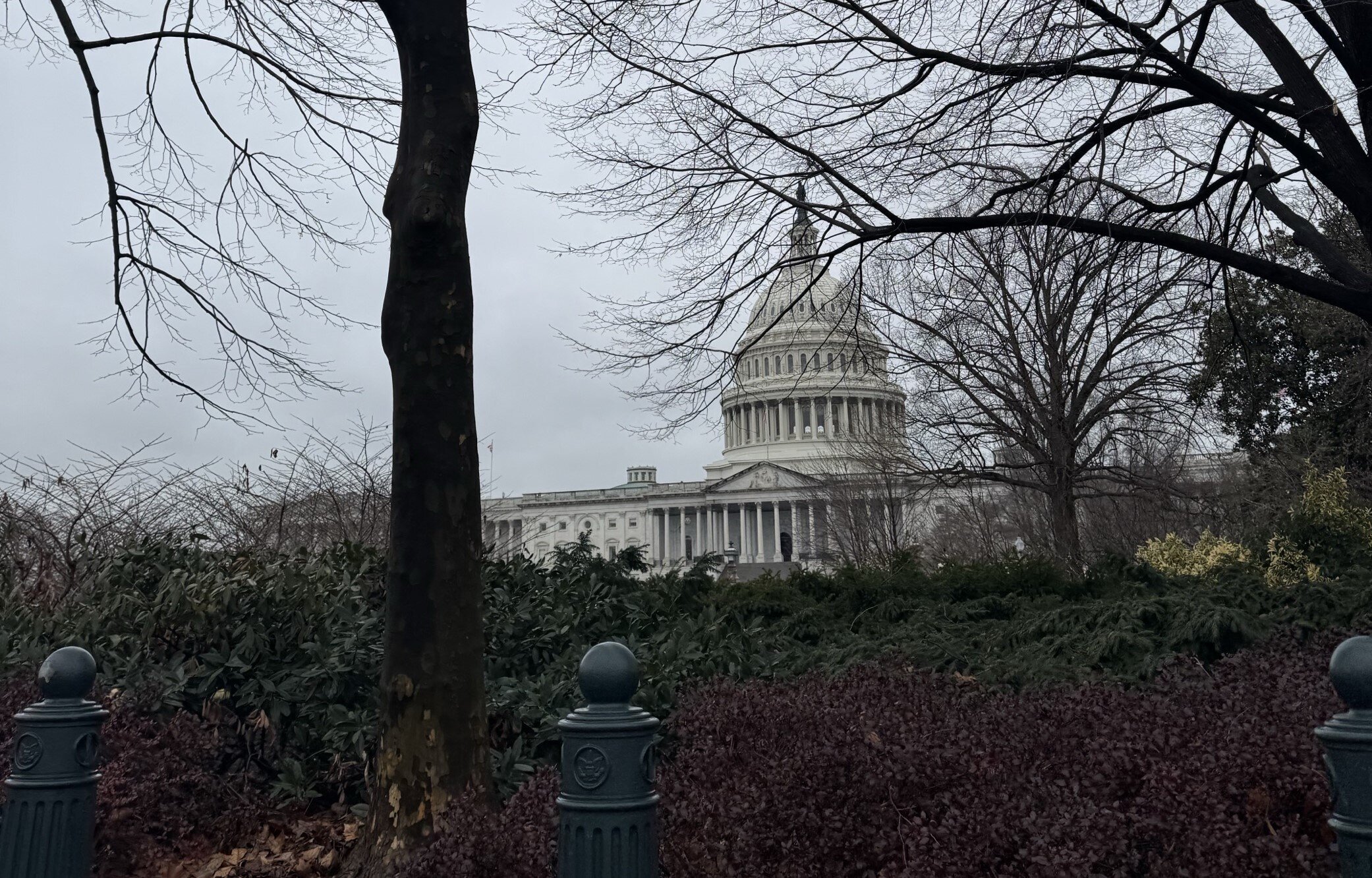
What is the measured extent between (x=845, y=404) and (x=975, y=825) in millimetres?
63722

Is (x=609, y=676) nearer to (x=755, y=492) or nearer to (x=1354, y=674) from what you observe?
(x=1354, y=674)

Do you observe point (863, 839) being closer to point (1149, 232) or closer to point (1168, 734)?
point (1168, 734)

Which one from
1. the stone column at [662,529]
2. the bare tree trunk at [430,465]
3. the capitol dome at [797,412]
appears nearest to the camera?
the bare tree trunk at [430,465]

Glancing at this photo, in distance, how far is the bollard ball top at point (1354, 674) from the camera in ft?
8.13

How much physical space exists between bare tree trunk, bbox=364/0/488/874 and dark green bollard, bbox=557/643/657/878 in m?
1.63

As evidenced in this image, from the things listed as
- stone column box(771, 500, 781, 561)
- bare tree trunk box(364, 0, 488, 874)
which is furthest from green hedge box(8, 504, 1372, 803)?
stone column box(771, 500, 781, 561)

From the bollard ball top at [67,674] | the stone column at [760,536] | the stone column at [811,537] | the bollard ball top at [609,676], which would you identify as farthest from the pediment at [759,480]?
the bollard ball top at [609,676]

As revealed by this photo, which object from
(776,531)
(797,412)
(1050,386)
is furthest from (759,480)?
(1050,386)

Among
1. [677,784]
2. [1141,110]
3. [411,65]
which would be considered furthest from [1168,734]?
[1141,110]

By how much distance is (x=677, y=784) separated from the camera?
4129mm

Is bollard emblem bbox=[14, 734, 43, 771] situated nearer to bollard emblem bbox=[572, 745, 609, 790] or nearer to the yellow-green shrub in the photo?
bollard emblem bbox=[572, 745, 609, 790]

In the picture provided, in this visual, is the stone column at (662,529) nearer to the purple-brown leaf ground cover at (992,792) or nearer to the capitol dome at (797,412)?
the capitol dome at (797,412)

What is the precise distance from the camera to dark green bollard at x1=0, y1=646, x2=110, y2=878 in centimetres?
369

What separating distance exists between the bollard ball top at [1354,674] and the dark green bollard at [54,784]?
391cm
